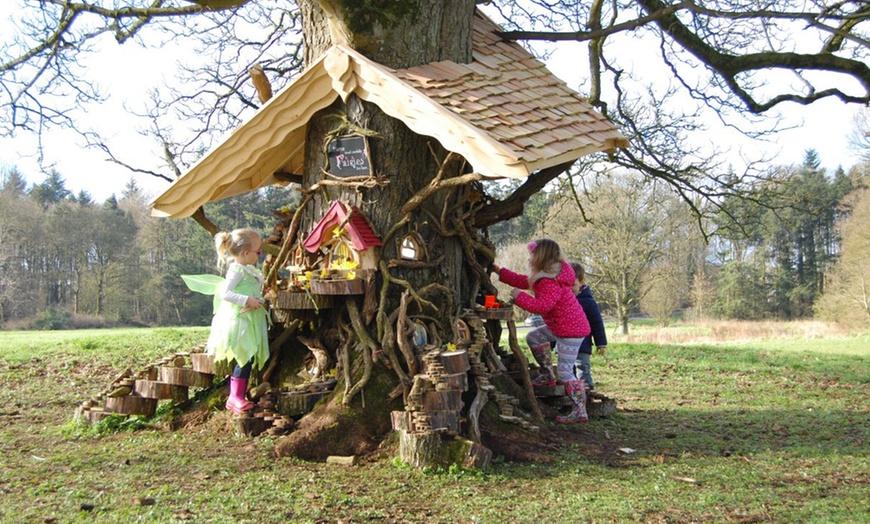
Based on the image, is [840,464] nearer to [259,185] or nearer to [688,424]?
[688,424]

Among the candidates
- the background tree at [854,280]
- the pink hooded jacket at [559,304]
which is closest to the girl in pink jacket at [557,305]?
the pink hooded jacket at [559,304]

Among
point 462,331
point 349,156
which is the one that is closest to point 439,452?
point 462,331

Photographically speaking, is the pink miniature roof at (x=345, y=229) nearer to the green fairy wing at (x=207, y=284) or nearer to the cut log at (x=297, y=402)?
the green fairy wing at (x=207, y=284)

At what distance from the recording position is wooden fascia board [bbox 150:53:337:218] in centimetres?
588

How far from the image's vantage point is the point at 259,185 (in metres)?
7.19

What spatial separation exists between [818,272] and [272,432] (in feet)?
155

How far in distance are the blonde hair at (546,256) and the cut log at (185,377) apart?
120 inches

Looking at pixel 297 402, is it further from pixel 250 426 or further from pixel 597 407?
pixel 597 407

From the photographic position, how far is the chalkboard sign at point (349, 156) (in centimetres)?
591

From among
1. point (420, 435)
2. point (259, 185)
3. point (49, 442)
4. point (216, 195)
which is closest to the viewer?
point (420, 435)

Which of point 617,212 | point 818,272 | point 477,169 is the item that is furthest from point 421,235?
point 818,272

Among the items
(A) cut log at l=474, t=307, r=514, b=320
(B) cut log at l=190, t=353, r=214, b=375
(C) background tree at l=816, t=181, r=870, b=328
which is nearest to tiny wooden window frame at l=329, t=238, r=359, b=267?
(A) cut log at l=474, t=307, r=514, b=320

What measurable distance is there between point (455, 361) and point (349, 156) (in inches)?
76.4

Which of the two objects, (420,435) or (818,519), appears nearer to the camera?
(818,519)
